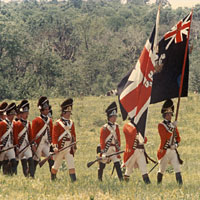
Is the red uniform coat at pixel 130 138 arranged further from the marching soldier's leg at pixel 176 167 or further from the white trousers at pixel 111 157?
the marching soldier's leg at pixel 176 167

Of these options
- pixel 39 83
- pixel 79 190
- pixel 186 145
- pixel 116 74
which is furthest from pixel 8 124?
pixel 116 74

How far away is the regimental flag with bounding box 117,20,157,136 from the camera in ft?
39.8

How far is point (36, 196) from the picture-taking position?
10547 mm

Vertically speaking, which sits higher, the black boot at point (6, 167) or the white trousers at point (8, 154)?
the white trousers at point (8, 154)

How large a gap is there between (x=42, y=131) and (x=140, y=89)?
9.42ft

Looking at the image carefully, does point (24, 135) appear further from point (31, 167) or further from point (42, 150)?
point (31, 167)

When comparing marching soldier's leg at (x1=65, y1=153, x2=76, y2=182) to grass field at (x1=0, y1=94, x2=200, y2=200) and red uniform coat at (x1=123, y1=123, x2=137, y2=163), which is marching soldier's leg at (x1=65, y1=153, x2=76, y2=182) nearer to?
grass field at (x1=0, y1=94, x2=200, y2=200)

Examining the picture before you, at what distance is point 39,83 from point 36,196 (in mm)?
48577

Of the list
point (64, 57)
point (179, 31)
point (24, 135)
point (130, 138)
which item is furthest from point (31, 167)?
point (64, 57)

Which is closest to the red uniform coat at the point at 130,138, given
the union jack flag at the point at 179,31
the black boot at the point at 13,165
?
the union jack flag at the point at 179,31

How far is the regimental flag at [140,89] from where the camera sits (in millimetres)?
12141

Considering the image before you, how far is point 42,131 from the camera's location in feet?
46.6

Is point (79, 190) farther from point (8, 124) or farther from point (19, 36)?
point (19, 36)

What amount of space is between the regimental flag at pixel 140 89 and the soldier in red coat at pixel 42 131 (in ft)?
6.64
